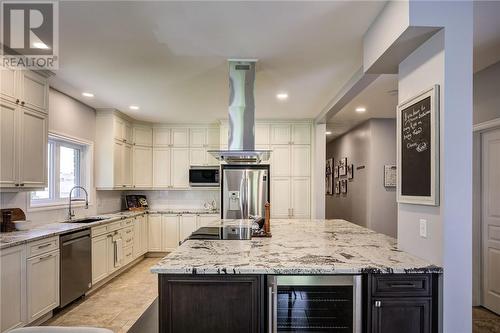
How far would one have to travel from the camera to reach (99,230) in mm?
3984

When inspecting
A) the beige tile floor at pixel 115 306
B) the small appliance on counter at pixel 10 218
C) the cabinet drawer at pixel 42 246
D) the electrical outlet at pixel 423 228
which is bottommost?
the beige tile floor at pixel 115 306

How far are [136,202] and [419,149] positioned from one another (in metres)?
5.23

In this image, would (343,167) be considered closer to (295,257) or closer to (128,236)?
(128,236)

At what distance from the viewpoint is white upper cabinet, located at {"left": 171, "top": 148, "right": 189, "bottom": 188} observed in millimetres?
6008

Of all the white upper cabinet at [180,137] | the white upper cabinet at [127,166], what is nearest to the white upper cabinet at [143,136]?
the white upper cabinet at [127,166]

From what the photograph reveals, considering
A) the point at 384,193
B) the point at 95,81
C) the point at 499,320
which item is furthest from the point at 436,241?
the point at 384,193

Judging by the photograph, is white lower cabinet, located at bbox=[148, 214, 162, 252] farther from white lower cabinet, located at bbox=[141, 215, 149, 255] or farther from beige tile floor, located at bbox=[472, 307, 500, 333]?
beige tile floor, located at bbox=[472, 307, 500, 333]

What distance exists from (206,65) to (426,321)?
270cm

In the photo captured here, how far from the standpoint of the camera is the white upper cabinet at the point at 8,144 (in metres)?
2.70

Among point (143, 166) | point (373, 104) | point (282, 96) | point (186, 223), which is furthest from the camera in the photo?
point (143, 166)

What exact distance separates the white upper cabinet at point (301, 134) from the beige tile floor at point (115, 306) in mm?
3263

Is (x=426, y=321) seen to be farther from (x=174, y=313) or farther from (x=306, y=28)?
(x=306, y=28)

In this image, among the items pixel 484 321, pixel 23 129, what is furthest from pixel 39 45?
pixel 484 321

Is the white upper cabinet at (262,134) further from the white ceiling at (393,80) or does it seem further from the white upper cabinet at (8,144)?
the white upper cabinet at (8,144)
